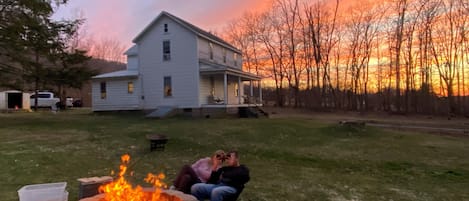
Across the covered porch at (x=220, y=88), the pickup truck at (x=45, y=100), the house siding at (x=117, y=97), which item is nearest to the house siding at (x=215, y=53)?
the covered porch at (x=220, y=88)

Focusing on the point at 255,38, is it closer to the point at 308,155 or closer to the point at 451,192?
the point at 308,155

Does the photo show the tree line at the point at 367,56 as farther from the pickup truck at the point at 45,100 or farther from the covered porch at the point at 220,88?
the pickup truck at the point at 45,100

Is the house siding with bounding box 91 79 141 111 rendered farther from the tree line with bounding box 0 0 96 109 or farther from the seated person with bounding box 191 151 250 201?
the seated person with bounding box 191 151 250 201

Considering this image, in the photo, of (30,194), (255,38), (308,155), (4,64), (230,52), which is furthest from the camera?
(255,38)

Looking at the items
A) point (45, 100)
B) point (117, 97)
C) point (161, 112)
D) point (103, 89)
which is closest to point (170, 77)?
point (161, 112)

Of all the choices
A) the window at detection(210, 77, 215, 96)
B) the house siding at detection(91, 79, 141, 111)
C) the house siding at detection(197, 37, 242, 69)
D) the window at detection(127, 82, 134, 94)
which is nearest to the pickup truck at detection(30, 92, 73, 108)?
the house siding at detection(91, 79, 141, 111)

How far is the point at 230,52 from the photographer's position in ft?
105

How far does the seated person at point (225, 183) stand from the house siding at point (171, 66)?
1897 centimetres

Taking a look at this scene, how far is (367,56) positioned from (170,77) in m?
25.2

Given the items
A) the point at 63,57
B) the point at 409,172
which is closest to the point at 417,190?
the point at 409,172

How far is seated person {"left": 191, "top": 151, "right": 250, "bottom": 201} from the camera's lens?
5.64 meters

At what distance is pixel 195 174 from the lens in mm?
6309

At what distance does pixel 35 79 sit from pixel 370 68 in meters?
34.4

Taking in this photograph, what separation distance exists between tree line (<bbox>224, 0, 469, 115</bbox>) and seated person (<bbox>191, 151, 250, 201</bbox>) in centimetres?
3510
